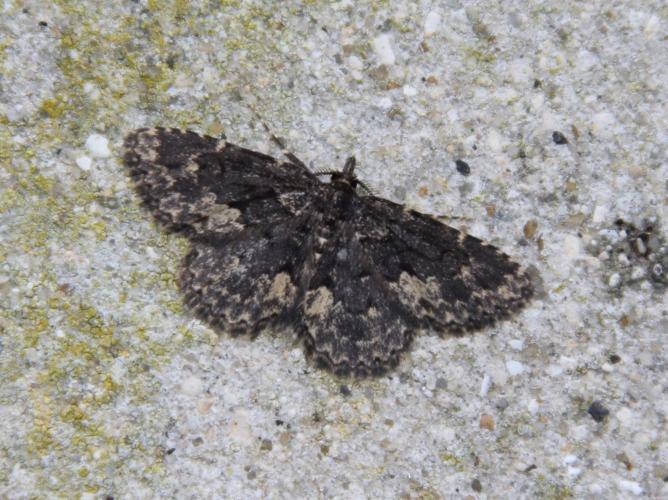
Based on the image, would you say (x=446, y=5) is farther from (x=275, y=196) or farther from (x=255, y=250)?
(x=255, y=250)

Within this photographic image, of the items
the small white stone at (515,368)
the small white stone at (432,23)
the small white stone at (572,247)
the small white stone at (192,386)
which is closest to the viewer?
the small white stone at (192,386)

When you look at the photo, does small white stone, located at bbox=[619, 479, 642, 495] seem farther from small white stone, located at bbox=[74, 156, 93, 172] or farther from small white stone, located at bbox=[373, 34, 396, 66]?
small white stone, located at bbox=[74, 156, 93, 172]

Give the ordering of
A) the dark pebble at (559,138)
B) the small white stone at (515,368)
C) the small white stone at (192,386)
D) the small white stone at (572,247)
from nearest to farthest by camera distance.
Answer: the small white stone at (192,386)
the small white stone at (515,368)
the small white stone at (572,247)
the dark pebble at (559,138)

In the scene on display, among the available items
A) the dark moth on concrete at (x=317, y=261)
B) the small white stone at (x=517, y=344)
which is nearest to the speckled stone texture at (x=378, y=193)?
the small white stone at (x=517, y=344)

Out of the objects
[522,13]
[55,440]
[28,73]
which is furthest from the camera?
[522,13]

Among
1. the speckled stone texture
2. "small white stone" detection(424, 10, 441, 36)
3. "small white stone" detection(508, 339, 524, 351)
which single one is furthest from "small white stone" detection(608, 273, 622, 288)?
"small white stone" detection(424, 10, 441, 36)

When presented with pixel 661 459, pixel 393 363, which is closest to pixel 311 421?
pixel 393 363

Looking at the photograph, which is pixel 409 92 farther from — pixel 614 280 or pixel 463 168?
pixel 614 280

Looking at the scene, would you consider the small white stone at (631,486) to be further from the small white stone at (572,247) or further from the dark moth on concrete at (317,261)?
the small white stone at (572,247)
